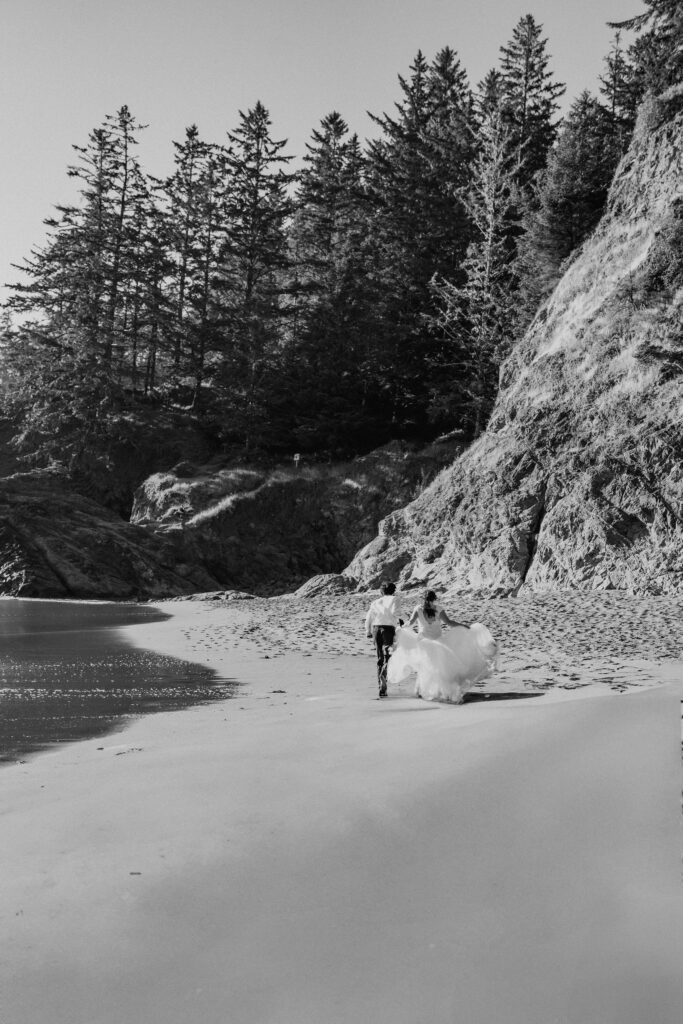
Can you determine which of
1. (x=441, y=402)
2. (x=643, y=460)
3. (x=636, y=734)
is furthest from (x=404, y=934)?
(x=441, y=402)

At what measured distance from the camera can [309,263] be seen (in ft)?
145

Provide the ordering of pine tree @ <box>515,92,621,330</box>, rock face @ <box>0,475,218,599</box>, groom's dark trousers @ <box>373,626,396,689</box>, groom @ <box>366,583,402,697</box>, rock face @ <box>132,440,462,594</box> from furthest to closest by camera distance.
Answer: rock face @ <box>132,440,462,594</box> → rock face @ <box>0,475,218,599</box> → pine tree @ <box>515,92,621,330</box> → groom @ <box>366,583,402,697</box> → groom's dark trousers @ <box>373,626,396,689</box>

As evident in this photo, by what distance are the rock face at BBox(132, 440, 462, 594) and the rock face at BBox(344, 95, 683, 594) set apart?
23.2 ft

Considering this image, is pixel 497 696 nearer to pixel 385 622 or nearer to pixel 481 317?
pixel 385 622

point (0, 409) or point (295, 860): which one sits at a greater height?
point (0, 409)

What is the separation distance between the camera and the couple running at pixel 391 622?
10211 millimetres

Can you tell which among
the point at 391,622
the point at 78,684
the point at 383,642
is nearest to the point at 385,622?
the point at 391,622

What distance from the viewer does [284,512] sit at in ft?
119

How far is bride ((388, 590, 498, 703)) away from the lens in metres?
9.82

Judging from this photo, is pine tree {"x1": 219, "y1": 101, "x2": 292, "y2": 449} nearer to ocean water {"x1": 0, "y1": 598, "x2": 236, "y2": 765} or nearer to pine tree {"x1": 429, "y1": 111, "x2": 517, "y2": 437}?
pine tree {"x1": 429, "y1": 111, "x2": 517, "y2": 437}

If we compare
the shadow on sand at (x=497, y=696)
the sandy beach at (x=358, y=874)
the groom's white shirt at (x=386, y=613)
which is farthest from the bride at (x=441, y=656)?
the sandy beach at (x=358, y=874)

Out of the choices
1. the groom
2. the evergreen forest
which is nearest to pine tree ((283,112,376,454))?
the evergreen forest

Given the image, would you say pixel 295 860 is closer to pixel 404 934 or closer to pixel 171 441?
pixel 404 934

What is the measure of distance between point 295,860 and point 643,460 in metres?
18.8
